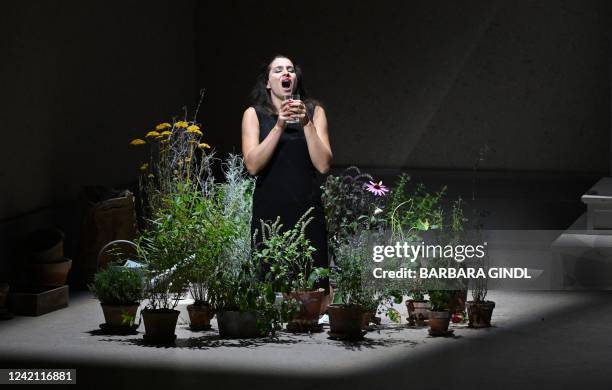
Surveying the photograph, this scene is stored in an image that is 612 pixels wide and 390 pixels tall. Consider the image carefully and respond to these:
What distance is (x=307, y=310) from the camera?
5.84 metres

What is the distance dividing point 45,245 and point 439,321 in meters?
3.09

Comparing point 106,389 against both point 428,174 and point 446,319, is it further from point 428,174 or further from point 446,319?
point 428,174

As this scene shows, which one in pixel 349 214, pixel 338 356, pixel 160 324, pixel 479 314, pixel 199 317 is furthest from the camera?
pixel 349 214

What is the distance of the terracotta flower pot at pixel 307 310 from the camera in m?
5.79

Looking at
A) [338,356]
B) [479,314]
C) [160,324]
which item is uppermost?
[479,314]

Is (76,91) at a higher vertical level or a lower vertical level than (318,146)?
higher

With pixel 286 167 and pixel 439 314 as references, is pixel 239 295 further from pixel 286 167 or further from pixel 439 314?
pixel 439 314

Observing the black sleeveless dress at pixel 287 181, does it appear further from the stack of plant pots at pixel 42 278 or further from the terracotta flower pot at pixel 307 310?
the stack of plant pots at pixel 42 278

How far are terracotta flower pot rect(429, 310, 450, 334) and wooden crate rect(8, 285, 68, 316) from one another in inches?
91.6

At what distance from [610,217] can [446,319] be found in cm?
265

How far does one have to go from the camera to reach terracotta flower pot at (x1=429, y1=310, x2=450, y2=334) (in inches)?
231

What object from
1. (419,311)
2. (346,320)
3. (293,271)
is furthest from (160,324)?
(419,311)

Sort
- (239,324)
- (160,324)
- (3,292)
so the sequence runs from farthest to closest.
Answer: (3,292) < (239,324) < (160,324)

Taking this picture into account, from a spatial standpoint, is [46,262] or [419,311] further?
[46,262]
